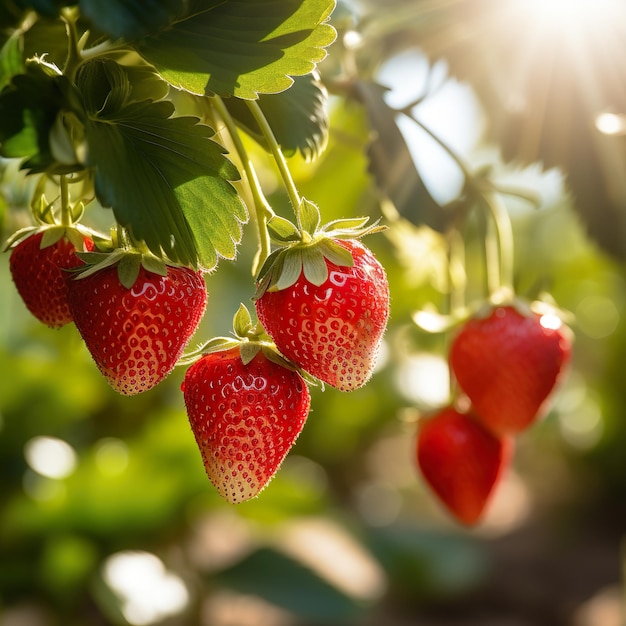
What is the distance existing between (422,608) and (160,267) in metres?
3.54

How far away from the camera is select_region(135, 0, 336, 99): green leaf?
1.49ft

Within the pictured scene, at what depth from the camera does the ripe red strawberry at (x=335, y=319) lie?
0.56m

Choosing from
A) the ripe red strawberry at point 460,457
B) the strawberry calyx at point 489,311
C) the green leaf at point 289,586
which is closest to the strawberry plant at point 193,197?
the strawberry calyx at point 489,311

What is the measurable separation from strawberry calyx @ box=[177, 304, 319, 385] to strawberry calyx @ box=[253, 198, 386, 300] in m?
0.06

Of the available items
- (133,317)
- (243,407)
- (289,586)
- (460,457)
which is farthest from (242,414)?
(289,586)

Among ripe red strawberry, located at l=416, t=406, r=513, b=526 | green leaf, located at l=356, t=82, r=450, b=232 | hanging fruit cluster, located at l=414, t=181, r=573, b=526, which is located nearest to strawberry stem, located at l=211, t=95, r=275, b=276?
green leaf, located at l=356, t=82, r=450, b=232

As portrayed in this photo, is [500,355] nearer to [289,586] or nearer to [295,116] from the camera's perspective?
[295,116]

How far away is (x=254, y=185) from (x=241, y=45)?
99mm

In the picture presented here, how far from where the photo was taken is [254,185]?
1.78 ft

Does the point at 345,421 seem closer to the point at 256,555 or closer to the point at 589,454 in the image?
the point at 256,555

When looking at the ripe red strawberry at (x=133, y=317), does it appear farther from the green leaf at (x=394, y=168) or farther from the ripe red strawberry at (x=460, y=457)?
the ripe red strawberry at (x=460, y=457)

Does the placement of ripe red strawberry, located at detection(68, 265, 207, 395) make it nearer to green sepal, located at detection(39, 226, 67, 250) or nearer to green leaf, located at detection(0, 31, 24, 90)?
green sepal, located at detection(39, 226, 67, 250)

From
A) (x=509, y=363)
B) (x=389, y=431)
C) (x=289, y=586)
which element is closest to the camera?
(x=509, y=363)

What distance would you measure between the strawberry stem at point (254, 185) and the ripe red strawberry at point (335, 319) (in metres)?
0.03
